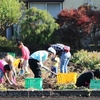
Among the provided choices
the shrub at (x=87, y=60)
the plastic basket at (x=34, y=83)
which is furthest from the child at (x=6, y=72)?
the shrub at (x=87, y=60)

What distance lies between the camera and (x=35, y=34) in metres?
22.5

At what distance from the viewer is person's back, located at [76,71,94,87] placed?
12719mm

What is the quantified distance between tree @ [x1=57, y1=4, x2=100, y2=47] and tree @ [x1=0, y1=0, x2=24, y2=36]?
2.21m

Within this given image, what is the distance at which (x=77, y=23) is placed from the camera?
2266cm

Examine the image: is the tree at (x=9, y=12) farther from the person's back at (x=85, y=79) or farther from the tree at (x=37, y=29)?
the person's back at (x=85, y=79)

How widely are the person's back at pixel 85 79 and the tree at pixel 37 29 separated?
9.68 m

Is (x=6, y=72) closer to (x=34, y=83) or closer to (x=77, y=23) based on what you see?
(x=34, y=83)

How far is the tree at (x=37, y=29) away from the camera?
22.5 m

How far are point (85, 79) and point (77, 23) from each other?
10.1 m

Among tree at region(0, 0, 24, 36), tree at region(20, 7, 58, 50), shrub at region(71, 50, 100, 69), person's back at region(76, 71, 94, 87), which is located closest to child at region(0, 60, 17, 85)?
person's back at region(76, 71, 94, 87)

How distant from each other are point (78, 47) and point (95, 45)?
993mm

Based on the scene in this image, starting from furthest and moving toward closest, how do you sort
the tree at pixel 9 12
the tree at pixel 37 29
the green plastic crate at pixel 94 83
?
1. the tree at pixel 9 12
2. the tree at pixel 37 29
3. the green plastic crate at pixel 94 83

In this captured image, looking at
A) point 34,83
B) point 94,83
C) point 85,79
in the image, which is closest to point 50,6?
point 85,79

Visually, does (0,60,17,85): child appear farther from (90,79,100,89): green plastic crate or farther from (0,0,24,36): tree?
(0,0,24,36): tree
